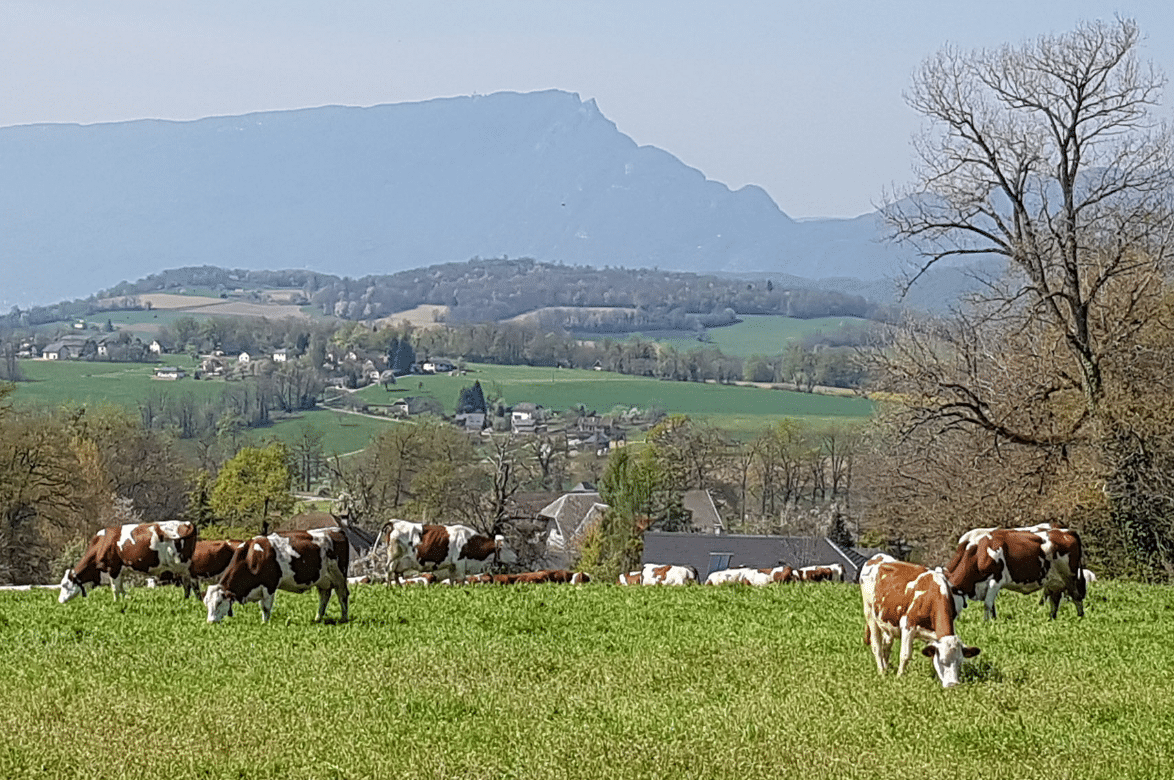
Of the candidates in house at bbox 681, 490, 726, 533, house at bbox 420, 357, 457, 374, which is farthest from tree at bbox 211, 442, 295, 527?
house at bbox 420, 357, 457, 374

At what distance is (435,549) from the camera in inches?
997

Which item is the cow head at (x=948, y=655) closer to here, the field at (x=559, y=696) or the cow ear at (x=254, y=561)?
the field at (x=559, y=696)

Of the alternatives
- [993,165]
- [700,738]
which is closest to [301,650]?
[700,738]

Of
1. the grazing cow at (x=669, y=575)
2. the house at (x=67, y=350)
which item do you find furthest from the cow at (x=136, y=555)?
the house at (x=67, y=350)

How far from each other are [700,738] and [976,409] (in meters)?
23.8

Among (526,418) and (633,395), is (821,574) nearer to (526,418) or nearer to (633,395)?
(526,418)

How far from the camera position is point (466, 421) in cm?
14012

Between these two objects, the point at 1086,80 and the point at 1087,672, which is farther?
the point at 1086,80

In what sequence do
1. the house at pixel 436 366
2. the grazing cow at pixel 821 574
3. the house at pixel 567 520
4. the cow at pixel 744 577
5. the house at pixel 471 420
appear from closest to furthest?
the grazing cow at pixel 821 574 → the cow at pixel 744 577 → the house at pixel 567 520 → the house at pixel 471 420 → the house at pixel 436 366

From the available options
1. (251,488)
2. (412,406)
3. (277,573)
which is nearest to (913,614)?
(277,573)

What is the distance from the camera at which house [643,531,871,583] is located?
Result: 205ft

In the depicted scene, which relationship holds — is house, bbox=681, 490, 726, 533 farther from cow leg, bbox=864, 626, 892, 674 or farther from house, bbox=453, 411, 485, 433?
cow leg, bbox=864, 626, 892, 674

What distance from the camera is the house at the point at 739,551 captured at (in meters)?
62.5

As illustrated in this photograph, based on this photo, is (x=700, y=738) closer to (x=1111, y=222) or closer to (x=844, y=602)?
(x=844, y=602)
